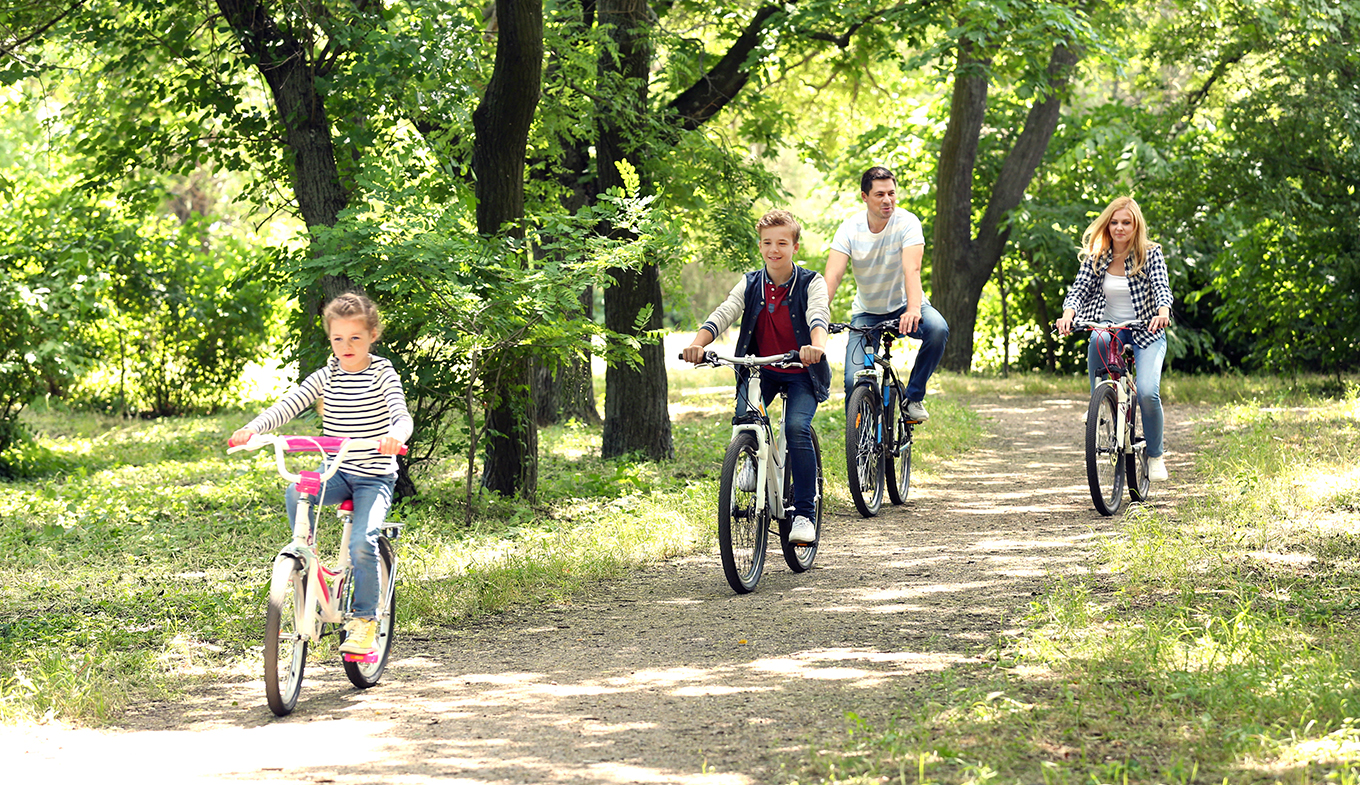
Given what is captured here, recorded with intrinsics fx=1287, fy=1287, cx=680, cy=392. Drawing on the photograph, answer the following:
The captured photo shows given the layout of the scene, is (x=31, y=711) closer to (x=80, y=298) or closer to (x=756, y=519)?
(x=756, y=519)

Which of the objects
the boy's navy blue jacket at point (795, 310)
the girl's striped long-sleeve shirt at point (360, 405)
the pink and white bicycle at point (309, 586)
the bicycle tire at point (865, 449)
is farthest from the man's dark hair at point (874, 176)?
the pink and white bicycle at point (309, 586)

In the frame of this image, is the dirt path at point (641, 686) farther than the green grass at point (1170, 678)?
Yes

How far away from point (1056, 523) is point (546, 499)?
3698 millimetres

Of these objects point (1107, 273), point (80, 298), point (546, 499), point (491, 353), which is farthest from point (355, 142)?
point (80, 298)

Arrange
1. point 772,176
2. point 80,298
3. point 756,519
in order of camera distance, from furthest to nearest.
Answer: point 80,298 → point 772,176 → point 756,519

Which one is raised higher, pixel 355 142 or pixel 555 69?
pixel 555 69

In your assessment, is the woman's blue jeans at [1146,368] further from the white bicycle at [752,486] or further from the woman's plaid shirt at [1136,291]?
the white bicycle at [752,486]

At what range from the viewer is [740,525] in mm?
6469

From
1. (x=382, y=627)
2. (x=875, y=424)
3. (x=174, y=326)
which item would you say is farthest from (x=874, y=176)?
(x=174, y=326)

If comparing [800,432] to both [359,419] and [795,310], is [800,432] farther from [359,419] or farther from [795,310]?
[359,419]

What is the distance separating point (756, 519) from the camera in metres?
6.56

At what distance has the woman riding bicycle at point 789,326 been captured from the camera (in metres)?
6.62

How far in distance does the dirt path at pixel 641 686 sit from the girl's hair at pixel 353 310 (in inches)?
58.4

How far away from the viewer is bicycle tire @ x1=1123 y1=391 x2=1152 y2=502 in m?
8.30
